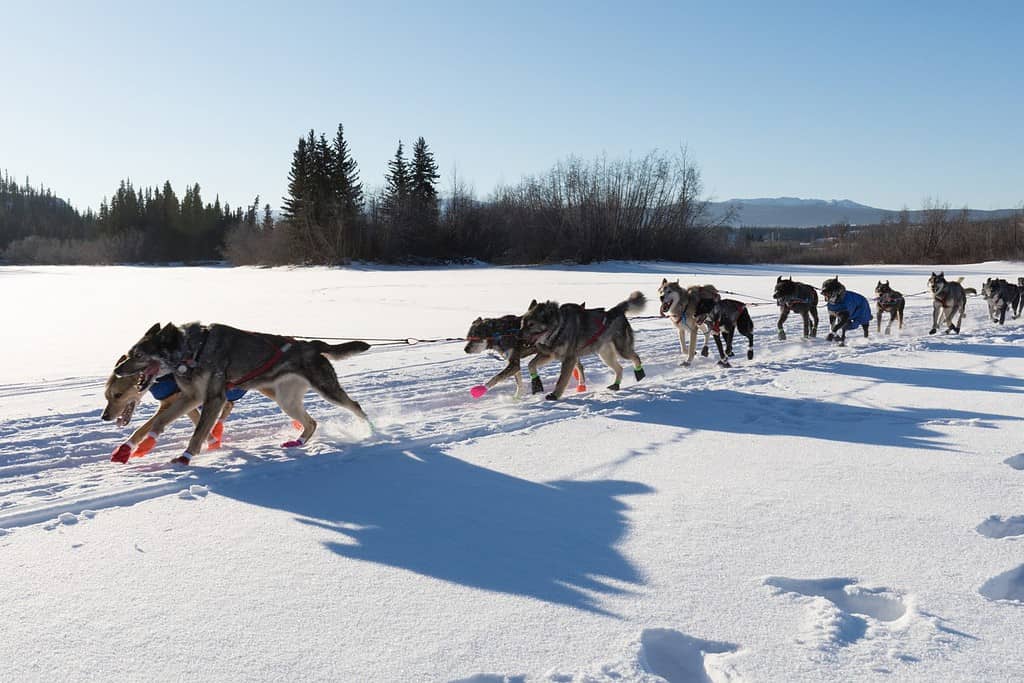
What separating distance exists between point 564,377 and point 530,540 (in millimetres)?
4283

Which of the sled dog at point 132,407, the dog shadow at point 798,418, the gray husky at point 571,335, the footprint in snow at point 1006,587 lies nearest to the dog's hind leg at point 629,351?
the gray husky at point 571,335

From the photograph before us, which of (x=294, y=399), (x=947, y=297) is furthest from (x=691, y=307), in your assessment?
(x=294, y=399)

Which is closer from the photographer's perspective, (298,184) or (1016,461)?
(1016,461)

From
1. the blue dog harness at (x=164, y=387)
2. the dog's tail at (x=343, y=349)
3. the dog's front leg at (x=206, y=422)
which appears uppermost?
the dog's tail at (x=343, y=349)

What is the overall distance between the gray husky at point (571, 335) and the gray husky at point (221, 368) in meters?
2.59

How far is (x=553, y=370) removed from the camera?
977 cm

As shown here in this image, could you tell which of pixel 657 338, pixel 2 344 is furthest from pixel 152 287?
pixel 657 338

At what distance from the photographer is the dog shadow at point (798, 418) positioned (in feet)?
20.0

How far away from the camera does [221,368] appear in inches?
218

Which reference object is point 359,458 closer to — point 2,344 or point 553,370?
point 553,370

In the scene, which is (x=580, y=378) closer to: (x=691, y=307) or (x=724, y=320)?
(x=691, y=307)

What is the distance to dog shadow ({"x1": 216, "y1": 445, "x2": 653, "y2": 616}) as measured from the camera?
3.33 m

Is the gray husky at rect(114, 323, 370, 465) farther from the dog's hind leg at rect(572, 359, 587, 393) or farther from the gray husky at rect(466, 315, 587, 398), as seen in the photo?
the dog's hind leg at rect(572, 359, 587, 393)

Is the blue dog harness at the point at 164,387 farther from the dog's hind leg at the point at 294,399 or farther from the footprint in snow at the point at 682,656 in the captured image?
the footprint in snow at the point at 682,656
